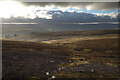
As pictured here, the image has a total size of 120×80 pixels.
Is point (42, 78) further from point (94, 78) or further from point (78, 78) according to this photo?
point (94, 78)

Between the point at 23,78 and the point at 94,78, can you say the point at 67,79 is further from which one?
the point at 23,78

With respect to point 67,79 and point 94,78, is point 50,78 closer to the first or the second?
point 67,79

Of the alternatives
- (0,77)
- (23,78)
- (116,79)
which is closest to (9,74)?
(0,77)

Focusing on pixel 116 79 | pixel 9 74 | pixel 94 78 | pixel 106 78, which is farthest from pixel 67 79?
pixel 9 74

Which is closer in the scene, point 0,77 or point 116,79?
point 0,77

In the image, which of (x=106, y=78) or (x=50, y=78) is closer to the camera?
(x=50, y=78)

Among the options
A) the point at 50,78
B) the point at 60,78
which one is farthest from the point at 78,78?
the point at 50,78

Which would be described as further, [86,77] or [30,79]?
[86,77]

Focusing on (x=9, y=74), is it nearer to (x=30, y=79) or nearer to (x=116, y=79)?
(x=30, y=79)
